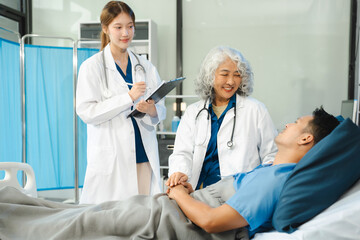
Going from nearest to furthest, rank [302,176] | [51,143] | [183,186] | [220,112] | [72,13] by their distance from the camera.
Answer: [302,176]
[183,186]
[220,112]
[51,143]
[72,13]

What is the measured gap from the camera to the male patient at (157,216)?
3.53 ft

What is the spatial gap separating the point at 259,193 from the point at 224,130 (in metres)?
0.60

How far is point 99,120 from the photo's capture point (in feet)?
6.46

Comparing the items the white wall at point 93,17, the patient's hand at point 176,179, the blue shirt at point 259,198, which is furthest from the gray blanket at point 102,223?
the white wall at point 93,17

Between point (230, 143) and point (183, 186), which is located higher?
point (230, 143)

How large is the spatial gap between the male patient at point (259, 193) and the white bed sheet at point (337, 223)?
0.36ft

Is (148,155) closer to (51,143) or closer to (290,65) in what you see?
(51,143)

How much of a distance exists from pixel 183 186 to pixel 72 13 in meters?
3.90

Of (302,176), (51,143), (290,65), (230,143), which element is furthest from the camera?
(290,65)

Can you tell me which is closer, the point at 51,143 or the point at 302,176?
the point at 302,176

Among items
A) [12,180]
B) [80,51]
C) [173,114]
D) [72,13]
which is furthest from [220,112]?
[72,13]

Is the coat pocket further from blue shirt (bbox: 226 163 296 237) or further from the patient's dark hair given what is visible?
the patient's dark hair

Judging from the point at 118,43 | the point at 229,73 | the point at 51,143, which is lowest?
the point at 51,143

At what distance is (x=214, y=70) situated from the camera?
171cm
